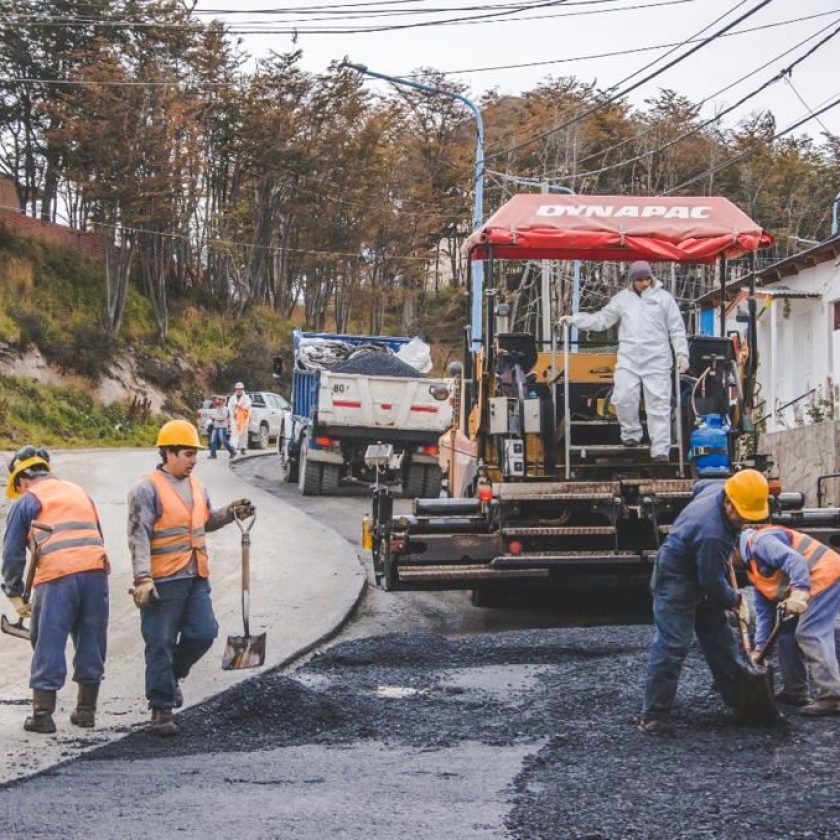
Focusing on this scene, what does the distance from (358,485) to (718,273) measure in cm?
1104

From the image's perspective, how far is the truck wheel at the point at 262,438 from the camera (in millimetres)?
34500

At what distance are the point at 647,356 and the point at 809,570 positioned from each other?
322 cm

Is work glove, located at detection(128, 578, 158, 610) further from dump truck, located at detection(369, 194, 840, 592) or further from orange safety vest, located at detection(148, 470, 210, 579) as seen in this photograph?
dump truck, located at detection(369, 194, 840, 592)

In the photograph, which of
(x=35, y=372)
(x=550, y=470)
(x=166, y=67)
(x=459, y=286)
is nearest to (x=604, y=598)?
(x=550, y=470)

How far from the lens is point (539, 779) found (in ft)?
21.2

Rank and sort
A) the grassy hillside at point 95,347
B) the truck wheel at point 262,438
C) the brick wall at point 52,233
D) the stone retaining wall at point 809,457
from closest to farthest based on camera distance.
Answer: the stone retaining wall at point 809,457 → the grassy hillside at point 95,347 → the truck wheel at point 262,438 → the brick wall at point 52,233

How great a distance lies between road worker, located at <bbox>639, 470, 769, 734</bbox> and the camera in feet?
23.7

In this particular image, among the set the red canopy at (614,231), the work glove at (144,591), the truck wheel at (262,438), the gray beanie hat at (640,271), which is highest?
the red canopy at (614,231)

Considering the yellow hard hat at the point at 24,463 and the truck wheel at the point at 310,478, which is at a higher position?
the yellow hard hat at the point at 24,463

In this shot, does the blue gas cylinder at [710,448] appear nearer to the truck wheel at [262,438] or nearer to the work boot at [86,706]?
the work boot at [86,706]

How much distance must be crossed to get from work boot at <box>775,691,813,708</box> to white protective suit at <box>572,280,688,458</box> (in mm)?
2978

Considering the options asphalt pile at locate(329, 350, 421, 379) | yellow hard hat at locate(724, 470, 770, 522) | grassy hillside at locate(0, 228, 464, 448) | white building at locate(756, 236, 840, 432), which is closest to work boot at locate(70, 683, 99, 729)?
yellow hard hat at locate(724, 470, 770, 522)

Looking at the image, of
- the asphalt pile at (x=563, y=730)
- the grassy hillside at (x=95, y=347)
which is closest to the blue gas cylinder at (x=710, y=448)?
the asphalt pile at (x=563, y=730)

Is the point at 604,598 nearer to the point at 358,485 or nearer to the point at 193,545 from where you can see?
the point at 193,545
